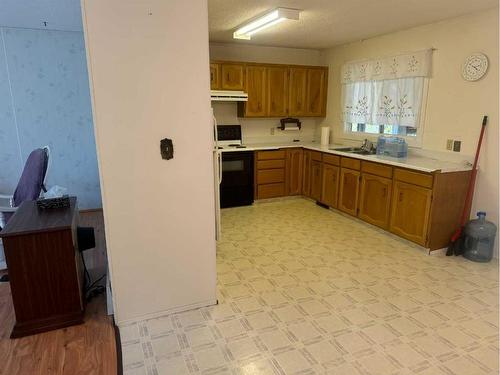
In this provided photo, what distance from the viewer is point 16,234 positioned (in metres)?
2.14

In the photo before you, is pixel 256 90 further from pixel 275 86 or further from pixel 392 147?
pixel 392 147

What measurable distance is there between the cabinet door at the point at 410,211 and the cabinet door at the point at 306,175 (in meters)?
1.71

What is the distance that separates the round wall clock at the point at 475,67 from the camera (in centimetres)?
334

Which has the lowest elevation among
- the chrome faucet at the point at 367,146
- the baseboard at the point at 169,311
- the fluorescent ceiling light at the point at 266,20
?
the baseboard at the point at 169,311

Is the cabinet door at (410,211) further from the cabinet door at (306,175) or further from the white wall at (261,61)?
the white wall at (261,61)

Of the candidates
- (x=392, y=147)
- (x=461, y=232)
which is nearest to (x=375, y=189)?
(x=392, y=147)

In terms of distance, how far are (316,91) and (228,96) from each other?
5.20ft

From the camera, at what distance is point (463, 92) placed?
3570mm

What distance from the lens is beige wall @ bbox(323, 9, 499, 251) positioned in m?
3.32

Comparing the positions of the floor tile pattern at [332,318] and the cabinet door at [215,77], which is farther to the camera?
the cabinet door at [215,77]

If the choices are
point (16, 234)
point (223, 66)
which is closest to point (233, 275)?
point (16, 234)

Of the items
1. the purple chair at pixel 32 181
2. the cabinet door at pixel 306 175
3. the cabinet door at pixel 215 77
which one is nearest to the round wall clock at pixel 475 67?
the cabinet door at pixel 306 175

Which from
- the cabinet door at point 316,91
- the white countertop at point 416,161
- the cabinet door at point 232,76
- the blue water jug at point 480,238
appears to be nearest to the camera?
the blue water jug at point 480,238

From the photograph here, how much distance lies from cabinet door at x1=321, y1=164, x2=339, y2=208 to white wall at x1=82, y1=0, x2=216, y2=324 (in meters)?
2.71
